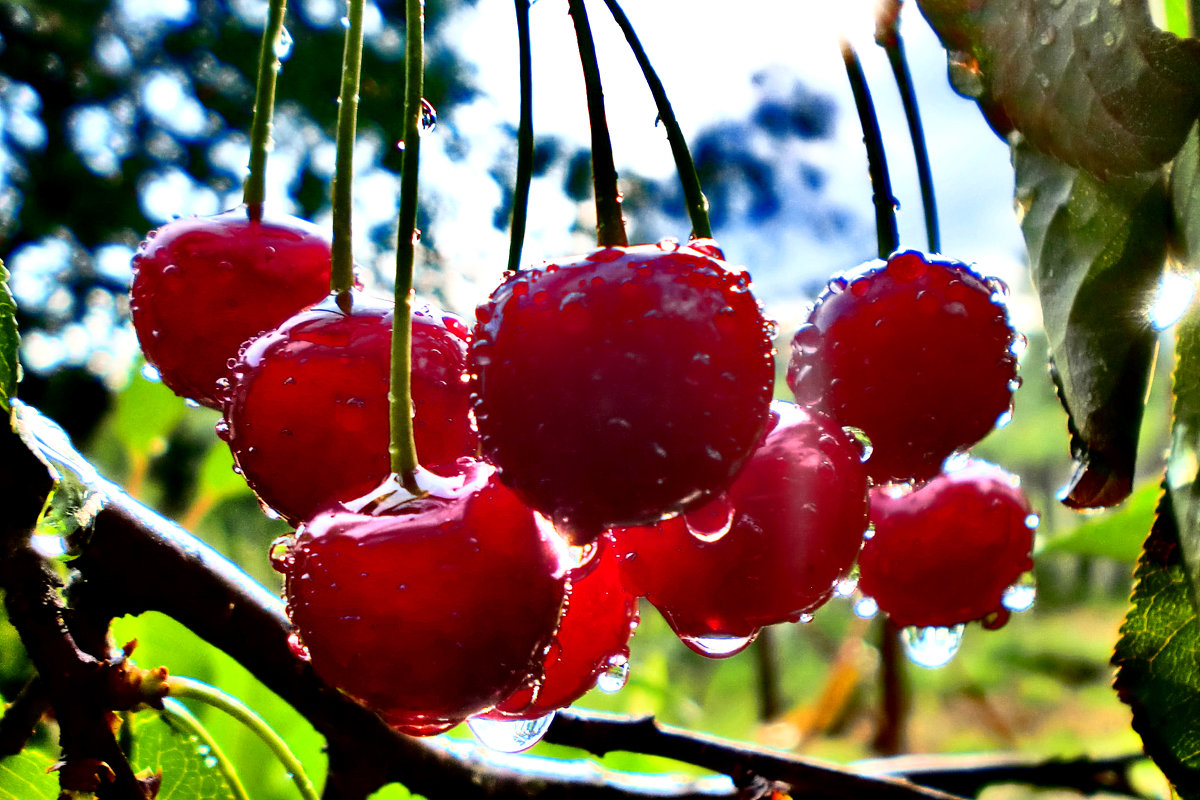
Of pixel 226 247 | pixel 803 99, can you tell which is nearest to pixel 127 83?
pixel 803 99

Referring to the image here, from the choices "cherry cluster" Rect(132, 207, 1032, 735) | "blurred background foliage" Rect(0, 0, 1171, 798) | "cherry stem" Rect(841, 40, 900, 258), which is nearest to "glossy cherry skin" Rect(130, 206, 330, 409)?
"cherry cluster" Rect(132, 207, 1032, 735)

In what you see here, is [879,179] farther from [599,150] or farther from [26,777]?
[26,777]

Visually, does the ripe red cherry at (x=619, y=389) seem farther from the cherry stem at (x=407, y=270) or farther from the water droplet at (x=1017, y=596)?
the water droplet at (x=1017, y=596)

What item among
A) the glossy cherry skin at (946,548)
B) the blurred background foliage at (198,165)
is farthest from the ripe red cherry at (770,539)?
the blurred background foliage at (198,165)

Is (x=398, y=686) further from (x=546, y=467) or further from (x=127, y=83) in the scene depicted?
(x=127, y=83)

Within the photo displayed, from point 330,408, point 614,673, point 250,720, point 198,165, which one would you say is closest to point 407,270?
point 330,408
